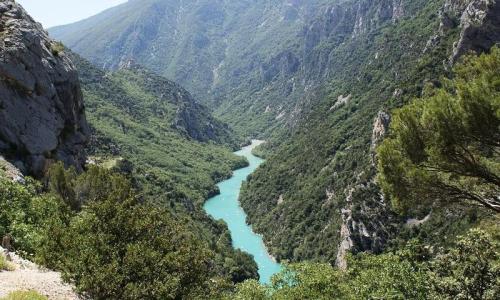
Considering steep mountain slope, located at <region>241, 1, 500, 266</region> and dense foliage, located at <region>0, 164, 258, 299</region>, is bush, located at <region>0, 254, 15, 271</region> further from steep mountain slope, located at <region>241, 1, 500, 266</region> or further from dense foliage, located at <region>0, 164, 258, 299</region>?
steep mountain slope, located at <region>241, 1, 500, 266</region>

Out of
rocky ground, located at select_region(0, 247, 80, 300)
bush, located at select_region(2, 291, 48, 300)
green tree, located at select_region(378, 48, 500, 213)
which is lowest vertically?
bush, located at select_region(2, 291, 48, 300)

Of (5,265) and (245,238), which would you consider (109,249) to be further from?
(245,238)

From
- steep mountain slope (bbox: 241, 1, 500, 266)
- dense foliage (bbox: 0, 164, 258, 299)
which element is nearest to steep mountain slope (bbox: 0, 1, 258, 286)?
dense foliage (bbox: 0, 164, 258, 299)

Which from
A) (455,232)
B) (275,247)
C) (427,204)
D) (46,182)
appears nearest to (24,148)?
(46,182)

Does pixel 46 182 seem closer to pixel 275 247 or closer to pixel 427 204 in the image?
pixel 427 204

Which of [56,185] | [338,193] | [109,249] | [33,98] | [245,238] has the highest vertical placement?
[338,193]

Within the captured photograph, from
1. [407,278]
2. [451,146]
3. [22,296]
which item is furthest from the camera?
[407,278]

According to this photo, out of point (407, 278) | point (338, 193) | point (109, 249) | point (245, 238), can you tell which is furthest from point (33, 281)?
point (245, 238)
